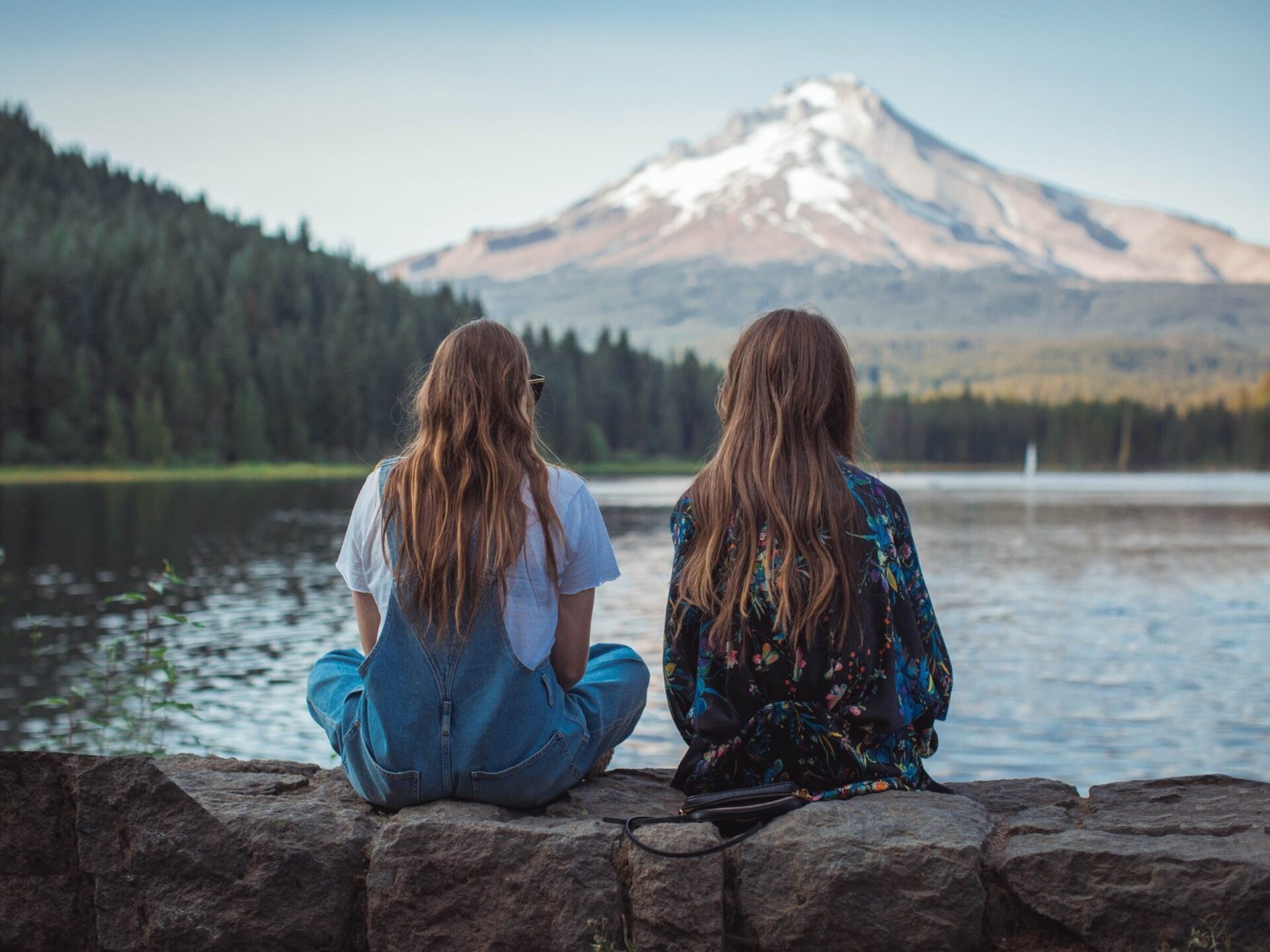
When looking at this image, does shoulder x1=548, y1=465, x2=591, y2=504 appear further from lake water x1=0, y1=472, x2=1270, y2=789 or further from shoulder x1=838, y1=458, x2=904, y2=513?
lake water x1=0, y1=472, x2=1270, y2=789

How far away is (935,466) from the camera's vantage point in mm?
147500

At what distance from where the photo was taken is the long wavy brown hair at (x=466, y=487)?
3473 millimetres

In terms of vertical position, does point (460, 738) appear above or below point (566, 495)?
below

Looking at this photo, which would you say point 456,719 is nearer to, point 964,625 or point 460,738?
point 460,738

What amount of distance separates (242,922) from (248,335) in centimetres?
10782

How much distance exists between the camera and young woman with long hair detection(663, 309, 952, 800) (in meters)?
3.50

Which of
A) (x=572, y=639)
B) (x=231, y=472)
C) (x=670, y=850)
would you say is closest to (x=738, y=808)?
(x=670, y=850)

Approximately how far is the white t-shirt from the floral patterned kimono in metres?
0.25

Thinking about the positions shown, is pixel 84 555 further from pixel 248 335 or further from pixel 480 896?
pixel 248 335

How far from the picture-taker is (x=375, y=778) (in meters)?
3.57

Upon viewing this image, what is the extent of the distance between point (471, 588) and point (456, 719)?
385 mm

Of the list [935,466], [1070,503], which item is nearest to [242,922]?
[1070,503]

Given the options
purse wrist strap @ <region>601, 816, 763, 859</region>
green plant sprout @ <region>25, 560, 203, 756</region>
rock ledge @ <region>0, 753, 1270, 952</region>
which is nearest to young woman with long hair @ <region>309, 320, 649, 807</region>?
rock ledge @ <region>0, 753, 1270, 952</region>

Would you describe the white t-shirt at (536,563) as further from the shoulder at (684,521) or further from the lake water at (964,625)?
the lake water at (964,625)
